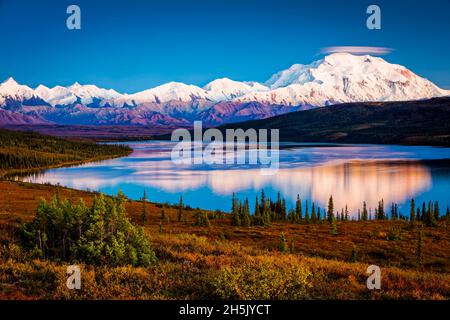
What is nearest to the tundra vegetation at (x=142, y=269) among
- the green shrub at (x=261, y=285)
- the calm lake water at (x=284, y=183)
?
the green shrub at (x=261, y=285)

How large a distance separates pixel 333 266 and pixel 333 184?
108632mm

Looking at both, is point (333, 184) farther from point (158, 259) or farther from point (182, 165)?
point (158, 259)

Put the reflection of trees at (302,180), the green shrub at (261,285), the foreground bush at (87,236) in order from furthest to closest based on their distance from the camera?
the reflection of trees at (302,180) → the foreground bush at (87,236) → the green shrub at (261,285)

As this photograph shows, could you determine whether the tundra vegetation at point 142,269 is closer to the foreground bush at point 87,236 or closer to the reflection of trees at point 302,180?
the foreground bush at point 87,236

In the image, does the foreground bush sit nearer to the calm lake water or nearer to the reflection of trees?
the calm lake water

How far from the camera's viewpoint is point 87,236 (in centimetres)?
1948

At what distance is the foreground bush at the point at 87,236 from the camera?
60.4 feet

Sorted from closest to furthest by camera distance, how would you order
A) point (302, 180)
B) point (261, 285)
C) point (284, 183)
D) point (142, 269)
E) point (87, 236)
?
point (261, 285) → point (142, 269) → point (87, 236) → point (284, 183) → point (302, 180)

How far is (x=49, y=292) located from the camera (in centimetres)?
1400

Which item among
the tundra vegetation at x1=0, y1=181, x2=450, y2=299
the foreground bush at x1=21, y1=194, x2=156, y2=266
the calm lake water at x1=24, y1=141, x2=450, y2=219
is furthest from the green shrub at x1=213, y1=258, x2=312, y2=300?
the calm lake water at x1=24, y1=141, x2=450, y2=219

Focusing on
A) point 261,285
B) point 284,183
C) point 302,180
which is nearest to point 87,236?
point 261,285

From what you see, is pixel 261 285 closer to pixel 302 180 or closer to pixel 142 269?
pixel 142 269
